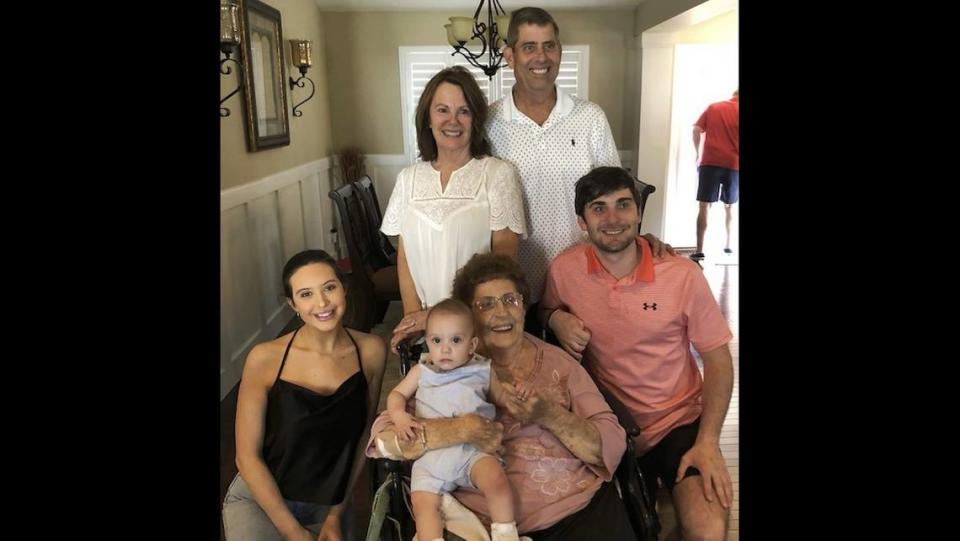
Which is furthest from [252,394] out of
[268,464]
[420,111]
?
[420,111]

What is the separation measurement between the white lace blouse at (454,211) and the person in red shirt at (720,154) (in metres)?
0.34

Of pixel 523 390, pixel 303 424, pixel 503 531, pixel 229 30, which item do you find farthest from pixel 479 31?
pixel 503 531

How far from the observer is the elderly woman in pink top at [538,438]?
0.94 metres

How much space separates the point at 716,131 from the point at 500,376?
21.2 inches

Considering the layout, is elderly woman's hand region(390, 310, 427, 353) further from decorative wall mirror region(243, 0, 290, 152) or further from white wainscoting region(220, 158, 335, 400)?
decorative wall mirror region(243, 0, 290, 152)

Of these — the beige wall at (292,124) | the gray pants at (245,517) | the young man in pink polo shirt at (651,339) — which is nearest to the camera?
the beige wall at (292,124)

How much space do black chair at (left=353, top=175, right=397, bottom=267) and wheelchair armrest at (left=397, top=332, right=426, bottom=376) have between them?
0.88 ft

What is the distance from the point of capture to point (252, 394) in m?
0.88

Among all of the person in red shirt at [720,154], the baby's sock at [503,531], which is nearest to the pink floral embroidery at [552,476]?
the baby's sock at [503,531]

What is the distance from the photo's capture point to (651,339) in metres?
1.09

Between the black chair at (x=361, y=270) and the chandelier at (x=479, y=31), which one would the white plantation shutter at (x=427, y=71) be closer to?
the chandelier at (x=479, y=31)

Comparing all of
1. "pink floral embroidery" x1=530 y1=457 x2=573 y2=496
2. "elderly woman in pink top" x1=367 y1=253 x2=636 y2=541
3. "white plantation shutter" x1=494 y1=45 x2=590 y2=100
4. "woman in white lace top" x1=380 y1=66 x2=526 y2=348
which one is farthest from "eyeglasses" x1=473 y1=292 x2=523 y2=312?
"white plantation shutter" x1=494 y1=45 x2=590 y2=100

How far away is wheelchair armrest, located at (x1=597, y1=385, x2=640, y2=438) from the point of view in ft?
3.36
